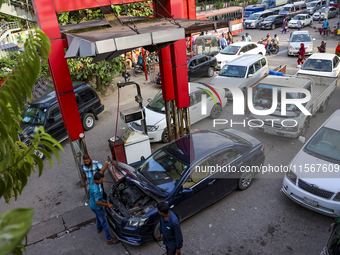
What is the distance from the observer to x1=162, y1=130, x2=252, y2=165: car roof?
6366 mm

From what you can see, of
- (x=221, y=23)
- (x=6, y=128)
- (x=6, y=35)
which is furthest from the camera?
(x=6, y=35)

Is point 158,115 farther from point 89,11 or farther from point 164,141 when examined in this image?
point 89,11

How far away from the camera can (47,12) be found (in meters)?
5.95

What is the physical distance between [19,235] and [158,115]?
9.34 meters

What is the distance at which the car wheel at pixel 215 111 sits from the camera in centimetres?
1163

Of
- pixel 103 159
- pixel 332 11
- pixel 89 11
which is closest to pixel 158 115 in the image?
pixel 103 159

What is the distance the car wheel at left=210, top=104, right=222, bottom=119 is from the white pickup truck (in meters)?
1.83

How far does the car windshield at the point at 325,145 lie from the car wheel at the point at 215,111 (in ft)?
16.3

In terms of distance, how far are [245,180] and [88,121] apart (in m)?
7.32

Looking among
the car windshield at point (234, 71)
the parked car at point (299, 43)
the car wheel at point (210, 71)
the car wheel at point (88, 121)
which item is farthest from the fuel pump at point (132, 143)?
the parked car at point (299, 43)

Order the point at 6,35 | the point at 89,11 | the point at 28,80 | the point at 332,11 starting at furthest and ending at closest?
the point at 332,11, the point at 6,35, the point at 89,11, the point at 28,80

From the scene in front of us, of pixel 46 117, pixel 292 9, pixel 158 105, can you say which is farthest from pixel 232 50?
pixel 292 9

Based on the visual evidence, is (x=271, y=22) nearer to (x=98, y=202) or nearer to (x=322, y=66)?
(x=322, y=66)

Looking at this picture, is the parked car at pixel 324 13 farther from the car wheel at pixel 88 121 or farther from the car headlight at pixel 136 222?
the car headlight at pixel 136 222
